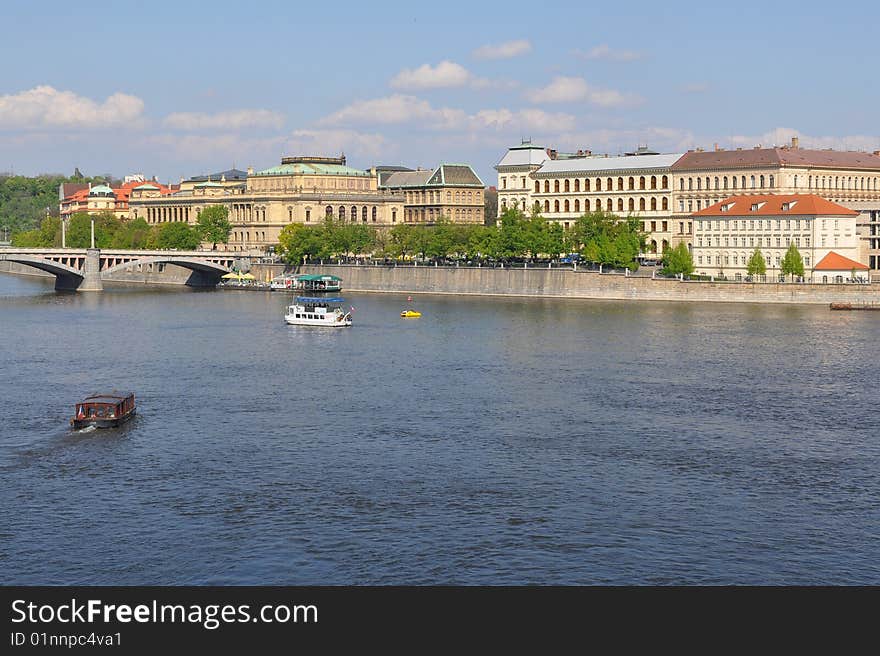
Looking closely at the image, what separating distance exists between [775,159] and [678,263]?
65.8 feet

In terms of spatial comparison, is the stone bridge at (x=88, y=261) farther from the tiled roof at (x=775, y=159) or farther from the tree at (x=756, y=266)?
the tree at (x=756, y=266)

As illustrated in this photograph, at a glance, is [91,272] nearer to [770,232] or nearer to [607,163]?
[607,163]

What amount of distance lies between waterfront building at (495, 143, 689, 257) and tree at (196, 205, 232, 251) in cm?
3656

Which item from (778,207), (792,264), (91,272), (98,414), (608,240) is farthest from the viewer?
(91,272)

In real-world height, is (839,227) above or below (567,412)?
above

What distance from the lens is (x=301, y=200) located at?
18725cm

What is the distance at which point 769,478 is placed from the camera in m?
45.9

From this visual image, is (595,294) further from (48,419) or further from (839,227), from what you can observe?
(48,419)

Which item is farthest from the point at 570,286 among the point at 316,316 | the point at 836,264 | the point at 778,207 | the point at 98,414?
the point at 98,414

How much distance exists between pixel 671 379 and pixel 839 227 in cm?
6012

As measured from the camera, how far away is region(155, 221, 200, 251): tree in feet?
600

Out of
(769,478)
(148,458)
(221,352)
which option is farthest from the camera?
(221,352)

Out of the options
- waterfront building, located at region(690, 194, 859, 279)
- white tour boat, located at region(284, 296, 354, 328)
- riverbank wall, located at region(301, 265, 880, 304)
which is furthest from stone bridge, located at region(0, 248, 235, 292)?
waterfront building, located at region(690, 194, 859, 279)

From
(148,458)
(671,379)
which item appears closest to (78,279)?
(671,379)
